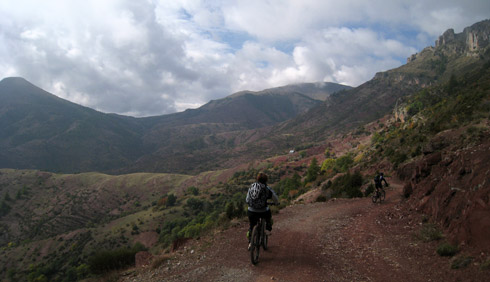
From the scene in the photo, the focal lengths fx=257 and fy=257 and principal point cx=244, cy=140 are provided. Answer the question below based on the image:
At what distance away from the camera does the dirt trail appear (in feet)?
19.9

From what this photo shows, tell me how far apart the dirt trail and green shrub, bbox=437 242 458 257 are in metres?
0.15

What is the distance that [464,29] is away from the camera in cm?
18012

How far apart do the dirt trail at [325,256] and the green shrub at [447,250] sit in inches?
5.9

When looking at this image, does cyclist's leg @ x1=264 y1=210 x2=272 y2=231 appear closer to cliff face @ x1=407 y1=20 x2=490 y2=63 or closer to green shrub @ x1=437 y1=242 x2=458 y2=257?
green shrub @ x1=437 y1=242 x2=458 y2=257

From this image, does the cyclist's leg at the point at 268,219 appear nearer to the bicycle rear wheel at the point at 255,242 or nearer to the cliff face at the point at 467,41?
the bicycle rear wheel at the point at 255,242

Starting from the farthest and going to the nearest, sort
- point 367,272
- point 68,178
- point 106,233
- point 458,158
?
point 68,178, point 106,233, point 458,158, point 367,272

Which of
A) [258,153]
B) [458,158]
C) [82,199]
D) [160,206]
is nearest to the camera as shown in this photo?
[458,158]

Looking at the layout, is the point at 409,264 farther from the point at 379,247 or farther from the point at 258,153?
the point at 258,153

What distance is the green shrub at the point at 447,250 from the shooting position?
6133mm

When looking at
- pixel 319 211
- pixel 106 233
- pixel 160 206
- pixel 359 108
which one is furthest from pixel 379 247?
pixel 359 108

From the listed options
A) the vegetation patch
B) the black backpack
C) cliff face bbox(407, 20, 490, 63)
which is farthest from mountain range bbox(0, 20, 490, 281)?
the black backpack

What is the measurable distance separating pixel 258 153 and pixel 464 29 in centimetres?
16959

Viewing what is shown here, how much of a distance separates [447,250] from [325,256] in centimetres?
290

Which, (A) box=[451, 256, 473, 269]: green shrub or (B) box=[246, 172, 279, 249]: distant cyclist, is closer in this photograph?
(A) box=[451, 256, 473, 269]: green shrub
